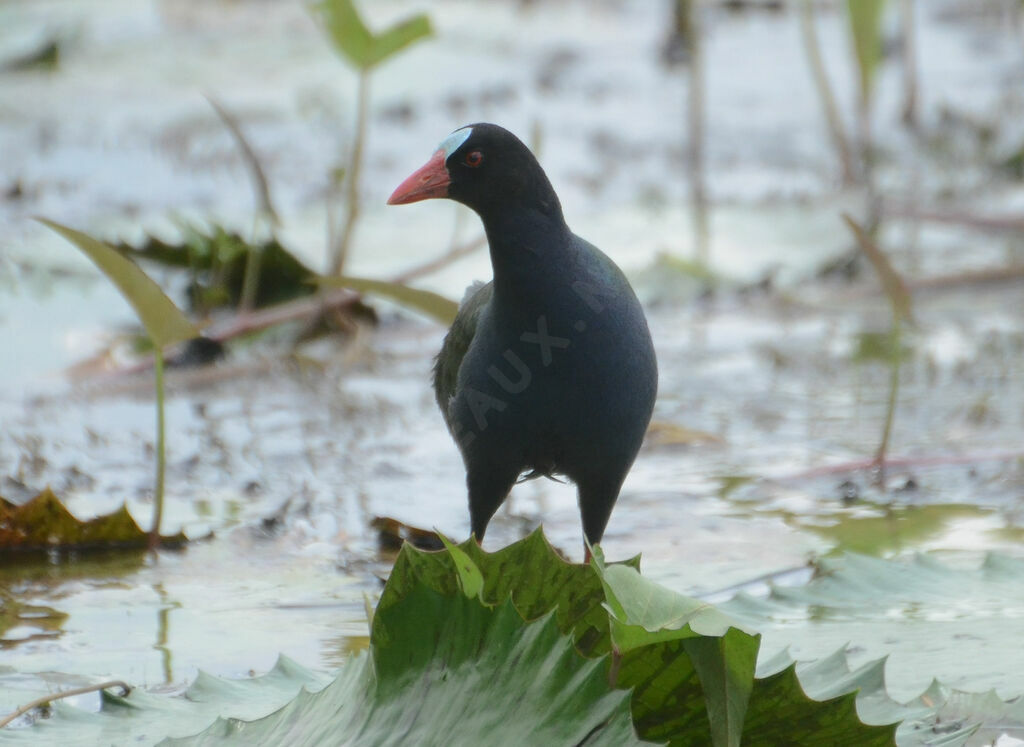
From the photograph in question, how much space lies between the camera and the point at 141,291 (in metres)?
1.98

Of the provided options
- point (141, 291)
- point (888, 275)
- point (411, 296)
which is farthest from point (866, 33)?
point (141, 291)

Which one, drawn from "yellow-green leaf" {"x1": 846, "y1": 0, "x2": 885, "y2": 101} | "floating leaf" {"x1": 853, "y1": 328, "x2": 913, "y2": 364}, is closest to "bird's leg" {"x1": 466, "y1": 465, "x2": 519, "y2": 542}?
"floating leaf" {"x1": 853, "y1": 328, "x2": 913, "y2": 364}

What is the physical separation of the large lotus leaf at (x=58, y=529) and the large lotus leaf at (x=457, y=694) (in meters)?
0.87

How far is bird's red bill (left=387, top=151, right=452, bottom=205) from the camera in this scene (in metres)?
1.92

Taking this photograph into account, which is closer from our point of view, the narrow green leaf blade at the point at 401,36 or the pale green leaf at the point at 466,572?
the pale green leaf at the point at 466,572

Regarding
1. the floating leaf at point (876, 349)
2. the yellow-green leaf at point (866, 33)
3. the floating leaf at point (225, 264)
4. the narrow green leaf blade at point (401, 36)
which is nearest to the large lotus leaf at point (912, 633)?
the narrow green leaf blade at point (401, 36)

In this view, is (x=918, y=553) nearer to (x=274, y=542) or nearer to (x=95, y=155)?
(x=274, y=542)

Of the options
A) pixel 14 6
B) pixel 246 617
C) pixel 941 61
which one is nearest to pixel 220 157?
pixel 14 6

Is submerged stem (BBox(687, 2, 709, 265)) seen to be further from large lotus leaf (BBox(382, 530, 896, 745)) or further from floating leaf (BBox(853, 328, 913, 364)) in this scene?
large lotus leaf (BBox(382, 530, 896, 745))

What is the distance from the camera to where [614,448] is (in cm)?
191

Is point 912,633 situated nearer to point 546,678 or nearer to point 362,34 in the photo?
point 546,678

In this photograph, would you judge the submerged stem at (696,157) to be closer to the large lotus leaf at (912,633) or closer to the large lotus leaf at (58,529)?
the large lotus leaf at (58,529)

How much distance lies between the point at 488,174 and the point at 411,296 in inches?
14.7

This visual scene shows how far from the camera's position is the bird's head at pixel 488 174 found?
1891mm
